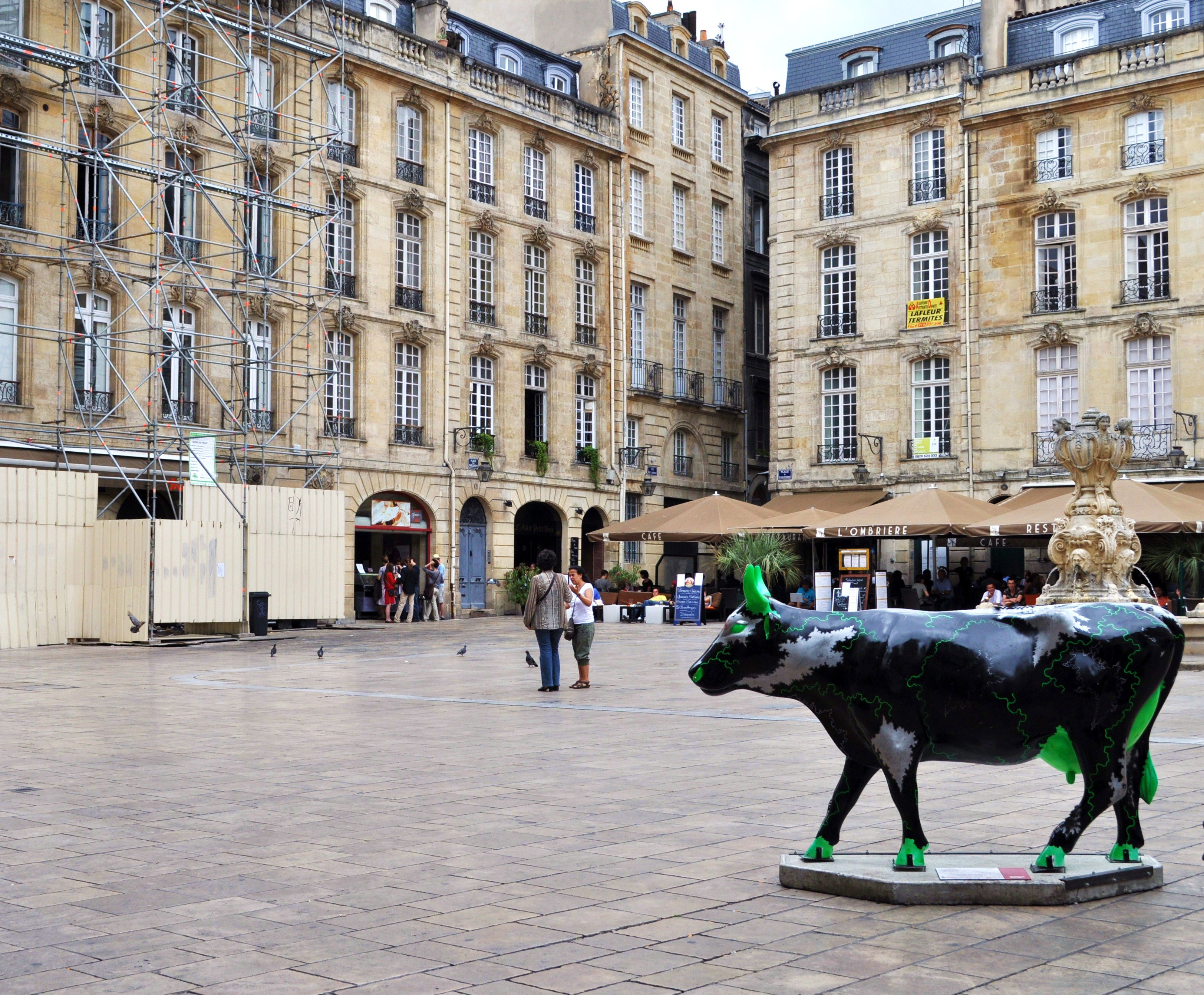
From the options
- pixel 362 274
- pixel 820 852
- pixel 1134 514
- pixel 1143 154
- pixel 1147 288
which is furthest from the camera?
pixel 362 274

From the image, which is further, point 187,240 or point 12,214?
point 187,240

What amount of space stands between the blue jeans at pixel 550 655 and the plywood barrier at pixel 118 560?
11.9 metres

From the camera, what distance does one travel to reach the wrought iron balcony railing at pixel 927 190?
38.1m

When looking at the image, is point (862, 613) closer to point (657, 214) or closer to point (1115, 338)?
point (1115, 338)

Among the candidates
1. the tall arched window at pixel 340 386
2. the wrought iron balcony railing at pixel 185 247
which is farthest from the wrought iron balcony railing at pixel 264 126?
the tall arched window at pixel 340 386

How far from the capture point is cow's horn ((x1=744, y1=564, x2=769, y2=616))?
19.6 ft

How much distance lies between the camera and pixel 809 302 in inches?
1583

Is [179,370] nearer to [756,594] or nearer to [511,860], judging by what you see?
[511,860]

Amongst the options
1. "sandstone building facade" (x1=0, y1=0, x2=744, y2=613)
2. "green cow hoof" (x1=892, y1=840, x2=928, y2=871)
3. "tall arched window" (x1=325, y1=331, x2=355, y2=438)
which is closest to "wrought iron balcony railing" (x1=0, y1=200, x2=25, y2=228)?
"sandstone building facade" (x1=0, y1=0, x2=744, y2=613)

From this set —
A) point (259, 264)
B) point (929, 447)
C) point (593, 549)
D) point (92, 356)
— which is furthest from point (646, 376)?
point (92, 356)

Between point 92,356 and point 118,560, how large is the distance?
5.67 m

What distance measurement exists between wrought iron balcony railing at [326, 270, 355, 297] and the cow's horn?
28.9 m

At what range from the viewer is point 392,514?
1414 inches

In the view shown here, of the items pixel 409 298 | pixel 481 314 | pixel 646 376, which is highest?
pixel 409 298
